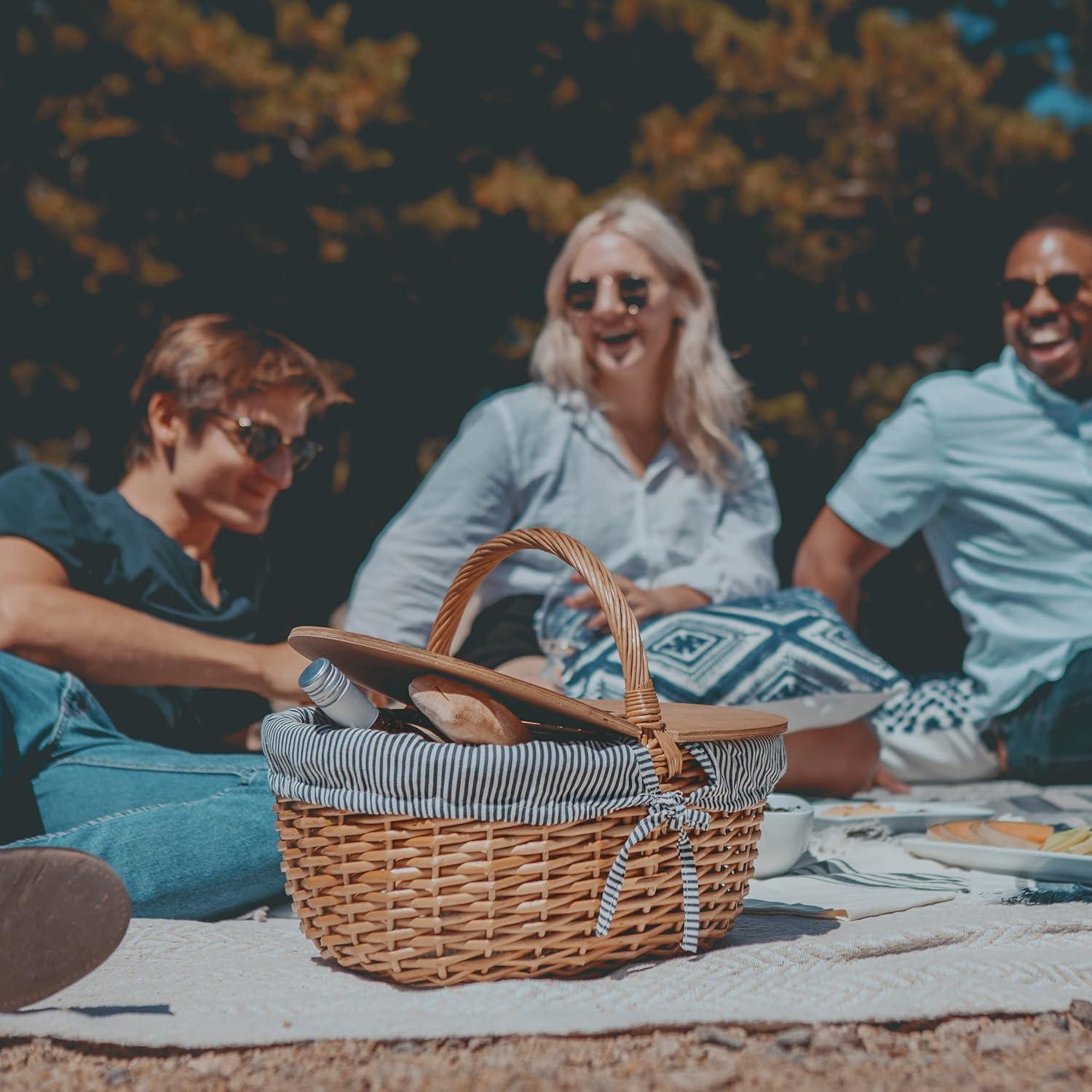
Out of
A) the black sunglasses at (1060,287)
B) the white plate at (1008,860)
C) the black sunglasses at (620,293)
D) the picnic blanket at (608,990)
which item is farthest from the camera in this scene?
the black sunglasses at (1060,287)

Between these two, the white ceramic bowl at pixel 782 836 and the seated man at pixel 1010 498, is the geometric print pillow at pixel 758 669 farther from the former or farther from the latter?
the seated man at pixel 1010 498

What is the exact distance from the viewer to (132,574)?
2.28 meters

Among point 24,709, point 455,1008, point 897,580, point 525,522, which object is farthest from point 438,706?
point 897,580

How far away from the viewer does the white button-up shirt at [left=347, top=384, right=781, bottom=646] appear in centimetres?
296

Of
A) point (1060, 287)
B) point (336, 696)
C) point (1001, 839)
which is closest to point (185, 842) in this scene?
point (336, 696)

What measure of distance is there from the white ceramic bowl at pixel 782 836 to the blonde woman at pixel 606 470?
2.88 feet

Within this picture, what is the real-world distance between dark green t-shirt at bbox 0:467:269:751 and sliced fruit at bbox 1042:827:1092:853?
1531 mm

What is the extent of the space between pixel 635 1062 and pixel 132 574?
1.43m

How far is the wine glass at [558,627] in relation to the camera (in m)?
2.71

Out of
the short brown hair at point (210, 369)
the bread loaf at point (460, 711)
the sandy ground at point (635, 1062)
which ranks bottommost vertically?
the sandy ground at point (635, 1062)

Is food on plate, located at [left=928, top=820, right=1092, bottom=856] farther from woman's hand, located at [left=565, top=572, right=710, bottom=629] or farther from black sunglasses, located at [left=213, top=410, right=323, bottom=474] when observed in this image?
black sunglasses, located at [left=213, top=410, right=323, bottom=474]

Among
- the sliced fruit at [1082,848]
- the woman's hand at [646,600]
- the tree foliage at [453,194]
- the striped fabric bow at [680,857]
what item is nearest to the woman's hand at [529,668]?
the woman's hand at [646,600]

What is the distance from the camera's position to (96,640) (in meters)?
2.07

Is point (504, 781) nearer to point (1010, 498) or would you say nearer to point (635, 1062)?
point (635, 1062)
